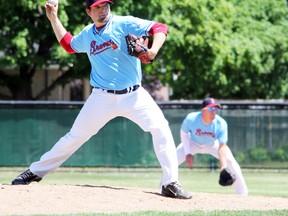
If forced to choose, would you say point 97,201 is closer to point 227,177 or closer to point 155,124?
point 155,124

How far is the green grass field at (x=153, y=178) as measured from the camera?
14.7 meters

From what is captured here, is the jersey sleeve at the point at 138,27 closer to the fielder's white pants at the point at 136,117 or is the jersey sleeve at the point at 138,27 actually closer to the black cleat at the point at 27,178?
the fielder's white pants at the point at 136,117

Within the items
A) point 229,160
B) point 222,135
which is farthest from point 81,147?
point 229,160

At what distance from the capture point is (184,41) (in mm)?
22391

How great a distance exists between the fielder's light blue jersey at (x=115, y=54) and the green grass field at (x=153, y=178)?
5.78 metres

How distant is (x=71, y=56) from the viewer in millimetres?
20328

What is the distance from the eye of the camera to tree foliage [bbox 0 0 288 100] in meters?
20.8

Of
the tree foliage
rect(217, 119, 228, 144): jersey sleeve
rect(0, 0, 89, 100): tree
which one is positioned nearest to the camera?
rect(217, 119, 228, 144): jersey sleeve

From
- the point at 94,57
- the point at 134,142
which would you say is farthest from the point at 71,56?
the point at 94,57

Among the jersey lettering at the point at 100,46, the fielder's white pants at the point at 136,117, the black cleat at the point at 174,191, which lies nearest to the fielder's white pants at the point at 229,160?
the black cleat at the point at 174,191

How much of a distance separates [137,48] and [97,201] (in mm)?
1602

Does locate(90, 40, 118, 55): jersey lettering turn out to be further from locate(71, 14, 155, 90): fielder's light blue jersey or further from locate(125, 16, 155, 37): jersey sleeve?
locate(125, 16, 155, 37): jersey sleeve

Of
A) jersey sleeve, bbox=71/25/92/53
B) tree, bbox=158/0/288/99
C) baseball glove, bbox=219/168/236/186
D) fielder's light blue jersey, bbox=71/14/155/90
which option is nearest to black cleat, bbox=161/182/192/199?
fielder's light blue jersey, bbox=71/14/155/90

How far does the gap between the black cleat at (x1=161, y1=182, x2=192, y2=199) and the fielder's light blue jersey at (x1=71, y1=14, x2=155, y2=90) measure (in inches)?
44.3
